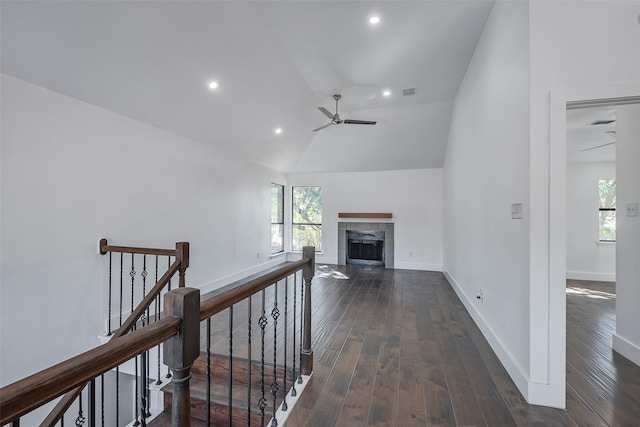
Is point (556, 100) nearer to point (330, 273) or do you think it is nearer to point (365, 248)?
point (330, 273)

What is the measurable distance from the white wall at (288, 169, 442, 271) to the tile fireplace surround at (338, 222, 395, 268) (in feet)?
0.39

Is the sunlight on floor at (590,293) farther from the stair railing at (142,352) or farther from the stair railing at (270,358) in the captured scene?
the stair railing at (142,352)

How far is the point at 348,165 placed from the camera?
270 inches

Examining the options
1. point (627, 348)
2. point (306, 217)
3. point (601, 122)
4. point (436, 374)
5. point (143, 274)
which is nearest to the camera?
point (436, 374)

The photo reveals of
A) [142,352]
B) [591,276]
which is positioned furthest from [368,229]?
[142,352]

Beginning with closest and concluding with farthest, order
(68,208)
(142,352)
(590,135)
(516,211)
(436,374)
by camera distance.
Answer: (142,352)
(516,211)
(436,374)
(68,208)
(590,135)

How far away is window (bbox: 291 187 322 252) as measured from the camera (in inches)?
292

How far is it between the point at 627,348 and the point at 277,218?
6.14m

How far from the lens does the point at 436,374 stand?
2.25m

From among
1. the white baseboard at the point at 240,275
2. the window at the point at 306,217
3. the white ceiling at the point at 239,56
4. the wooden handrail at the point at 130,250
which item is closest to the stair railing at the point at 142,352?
the wooden handrail at the point at 130,250

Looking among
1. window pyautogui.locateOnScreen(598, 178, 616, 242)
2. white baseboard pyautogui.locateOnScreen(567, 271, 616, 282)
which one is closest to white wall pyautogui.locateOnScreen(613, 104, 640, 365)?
white baseboard pyautogui.locateOnScreen(567, 271, 616, 282)

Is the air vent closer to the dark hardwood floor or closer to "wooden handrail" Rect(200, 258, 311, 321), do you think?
the dark hardwood floor

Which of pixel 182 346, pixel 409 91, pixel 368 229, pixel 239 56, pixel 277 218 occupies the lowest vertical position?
pixel 182 346

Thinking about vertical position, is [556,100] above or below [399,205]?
above
